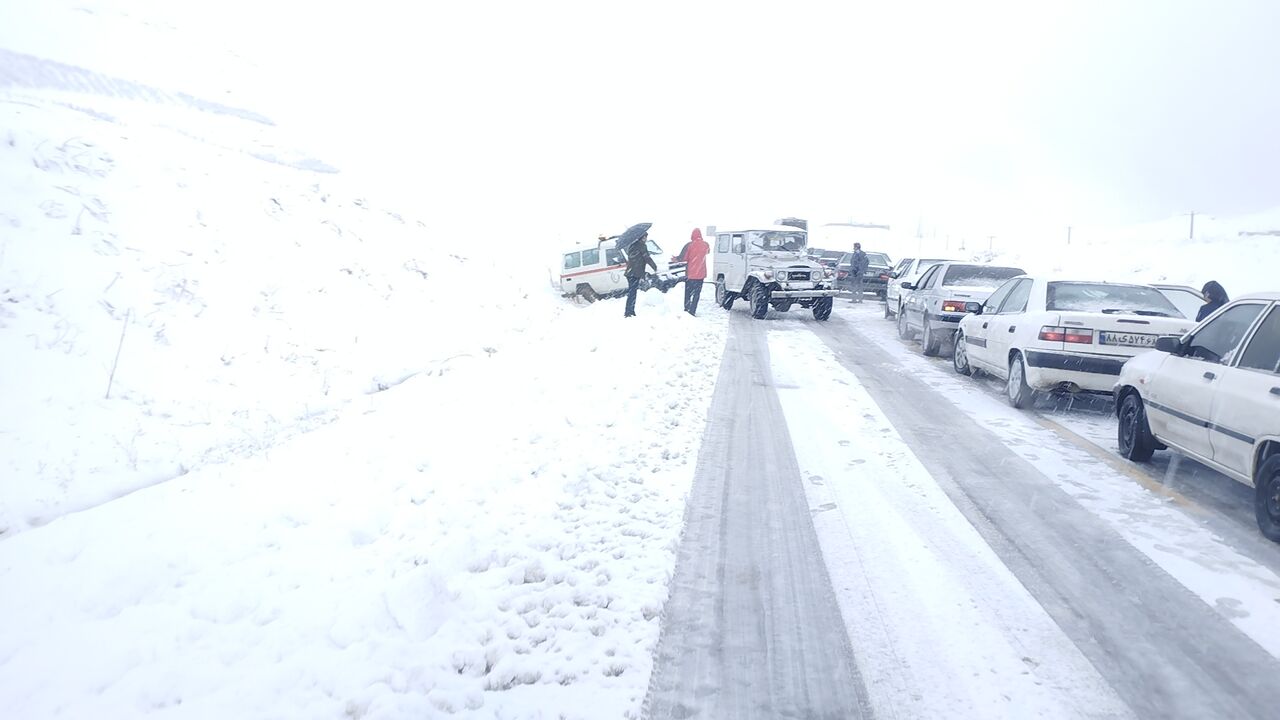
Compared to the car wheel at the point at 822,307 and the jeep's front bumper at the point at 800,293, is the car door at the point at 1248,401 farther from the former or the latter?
the car wheel at the point at 822,307

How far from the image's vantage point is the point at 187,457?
331 inches

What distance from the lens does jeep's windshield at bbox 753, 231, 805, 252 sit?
19.1 m

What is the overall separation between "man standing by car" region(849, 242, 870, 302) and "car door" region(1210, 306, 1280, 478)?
728 inches

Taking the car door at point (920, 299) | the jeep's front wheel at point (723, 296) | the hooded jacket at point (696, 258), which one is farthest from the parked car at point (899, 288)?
the hooded jacket at point (696, 258)

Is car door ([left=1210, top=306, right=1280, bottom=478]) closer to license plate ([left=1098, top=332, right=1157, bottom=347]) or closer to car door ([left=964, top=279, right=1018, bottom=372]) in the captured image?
license plate ([left=1098, top=332, right=1157, bottom=347])

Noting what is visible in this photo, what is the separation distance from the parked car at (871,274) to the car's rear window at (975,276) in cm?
998

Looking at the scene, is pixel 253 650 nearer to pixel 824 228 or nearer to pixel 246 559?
pixel 246 559

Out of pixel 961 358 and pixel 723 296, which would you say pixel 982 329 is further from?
pixel 723 296

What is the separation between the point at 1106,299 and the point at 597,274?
15.1m

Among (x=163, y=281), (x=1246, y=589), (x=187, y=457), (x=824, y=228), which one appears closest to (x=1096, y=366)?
(x=1246, y=589)

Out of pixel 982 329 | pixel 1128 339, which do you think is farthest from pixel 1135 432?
pixel 982 329

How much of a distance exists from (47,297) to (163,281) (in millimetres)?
1687

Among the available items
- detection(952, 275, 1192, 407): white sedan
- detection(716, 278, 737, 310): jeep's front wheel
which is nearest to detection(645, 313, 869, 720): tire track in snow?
detection(952, 275, 1192, 407): white sedan

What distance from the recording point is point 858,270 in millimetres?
23703
